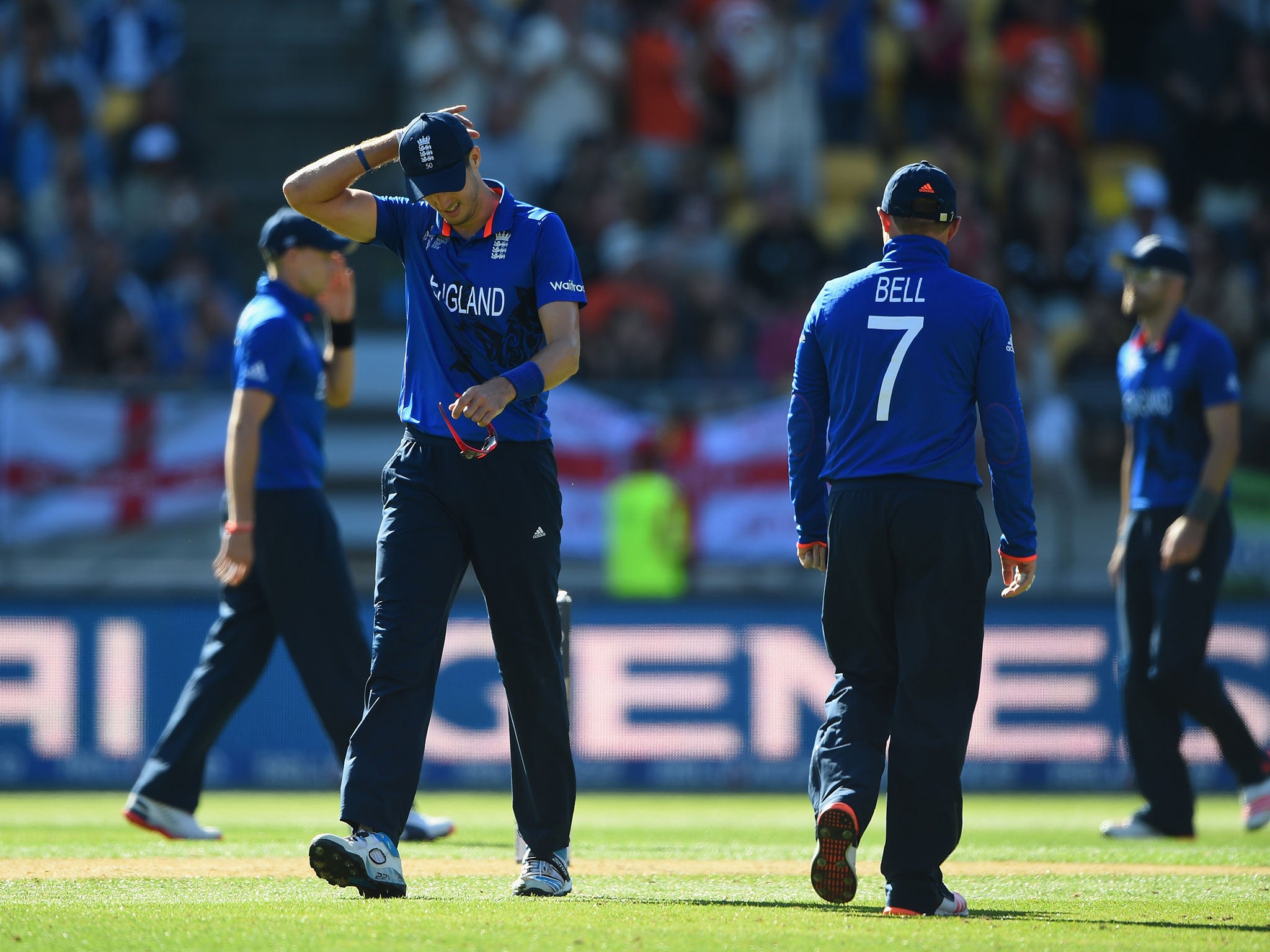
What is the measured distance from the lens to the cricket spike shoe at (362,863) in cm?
570

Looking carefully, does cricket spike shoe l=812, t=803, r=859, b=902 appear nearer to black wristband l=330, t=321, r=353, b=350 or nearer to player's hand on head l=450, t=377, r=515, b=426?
player's hand on head l=450, t=377, r=515, b=426

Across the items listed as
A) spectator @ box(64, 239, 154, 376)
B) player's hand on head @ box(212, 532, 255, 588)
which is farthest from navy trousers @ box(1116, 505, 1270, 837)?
spectator @ box(64, 239, 154, 376)

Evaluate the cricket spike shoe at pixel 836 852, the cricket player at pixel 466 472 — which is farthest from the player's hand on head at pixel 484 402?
the cricket spike shoe at pixel 836 852

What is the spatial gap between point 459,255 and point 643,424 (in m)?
7.25

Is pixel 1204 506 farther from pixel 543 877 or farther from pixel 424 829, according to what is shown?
pixel 543 877

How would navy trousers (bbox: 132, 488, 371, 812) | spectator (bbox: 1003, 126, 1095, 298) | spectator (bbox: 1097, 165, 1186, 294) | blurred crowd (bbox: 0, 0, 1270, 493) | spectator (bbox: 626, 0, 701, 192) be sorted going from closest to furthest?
1. navy trousers (bbox: 132, 488, 371, 812)
2. blurred crowd (bbox: 0, 0, 1270, 493)
3. spectator (bbox: 1003, 126, 1095, 298)
4. spectator (bbox: 1097, 165, 1186, 294)
5. spectator (bbox: 626, 0, 701, 192)

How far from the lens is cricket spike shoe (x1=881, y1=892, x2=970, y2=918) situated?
230 inches

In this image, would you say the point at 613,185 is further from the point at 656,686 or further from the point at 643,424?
the point at 656,686

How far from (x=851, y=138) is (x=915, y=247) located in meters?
12.5

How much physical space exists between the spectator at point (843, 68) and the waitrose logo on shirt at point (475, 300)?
1255 cm

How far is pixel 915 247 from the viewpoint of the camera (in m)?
6.25

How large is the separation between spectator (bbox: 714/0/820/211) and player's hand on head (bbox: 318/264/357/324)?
9.75 meters

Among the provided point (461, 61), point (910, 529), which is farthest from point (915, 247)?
point (461, 61)

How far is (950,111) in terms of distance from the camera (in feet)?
59.2
